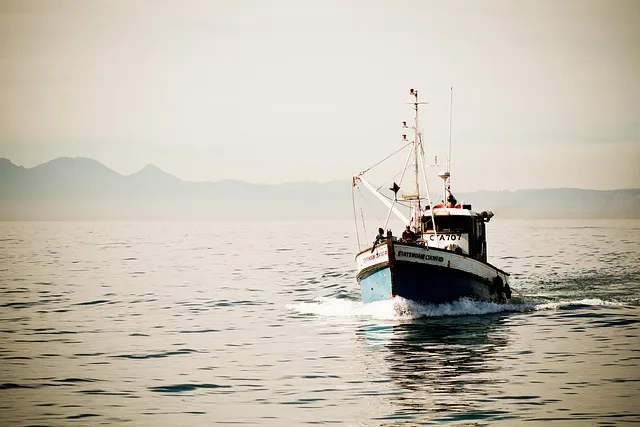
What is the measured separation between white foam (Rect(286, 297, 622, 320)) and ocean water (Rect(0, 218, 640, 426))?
0.24 ft

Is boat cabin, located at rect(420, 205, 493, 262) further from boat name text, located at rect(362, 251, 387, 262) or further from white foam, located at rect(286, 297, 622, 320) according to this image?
boat name text, located at rect(362, 251, 387, 262)

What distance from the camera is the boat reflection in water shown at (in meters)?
22.2

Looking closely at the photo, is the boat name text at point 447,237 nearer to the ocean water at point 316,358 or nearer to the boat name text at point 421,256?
the ocean water at point 316,358

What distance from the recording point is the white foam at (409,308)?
3844 centimetres

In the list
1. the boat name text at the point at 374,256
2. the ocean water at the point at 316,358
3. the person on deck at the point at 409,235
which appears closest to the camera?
the ocean water at the point at 316,358

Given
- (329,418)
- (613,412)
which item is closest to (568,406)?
(613,412)

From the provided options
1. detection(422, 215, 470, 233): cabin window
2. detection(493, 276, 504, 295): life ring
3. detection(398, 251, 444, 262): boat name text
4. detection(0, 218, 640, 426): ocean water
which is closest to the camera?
detection(0, 218, 640, 426): ocean water

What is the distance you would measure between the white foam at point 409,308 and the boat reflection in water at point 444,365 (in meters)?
0.73


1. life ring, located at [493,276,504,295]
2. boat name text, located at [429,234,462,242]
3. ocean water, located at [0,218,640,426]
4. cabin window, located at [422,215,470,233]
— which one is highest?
cabin window, located at [422,215,470,233]

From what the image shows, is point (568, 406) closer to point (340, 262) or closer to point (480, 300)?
point (480, 300)

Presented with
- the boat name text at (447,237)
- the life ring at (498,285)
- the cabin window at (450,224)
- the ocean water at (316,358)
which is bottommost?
the ocean water at (316,358)

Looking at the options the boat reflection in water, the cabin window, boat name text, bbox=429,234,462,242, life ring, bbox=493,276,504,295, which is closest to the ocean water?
the boat reflection in water

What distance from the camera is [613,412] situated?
2184 centimetres

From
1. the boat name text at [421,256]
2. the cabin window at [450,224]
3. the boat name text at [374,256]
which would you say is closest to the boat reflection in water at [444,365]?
the boat name text at [421,256]
